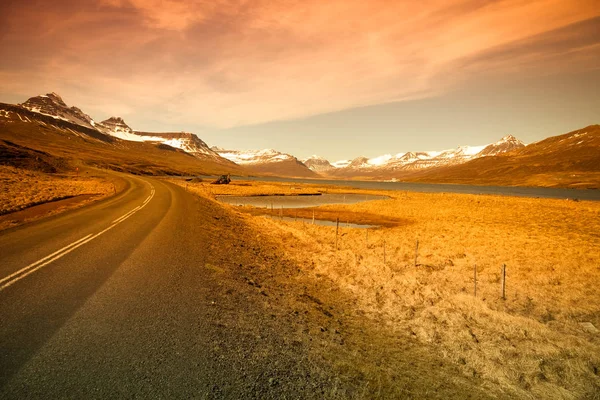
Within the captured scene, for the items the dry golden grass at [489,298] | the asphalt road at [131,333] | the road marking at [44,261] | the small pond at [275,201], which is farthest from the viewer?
the small pond at [275,201]

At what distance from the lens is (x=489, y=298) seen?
1336 cm

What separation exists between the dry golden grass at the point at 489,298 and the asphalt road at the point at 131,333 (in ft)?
16.2

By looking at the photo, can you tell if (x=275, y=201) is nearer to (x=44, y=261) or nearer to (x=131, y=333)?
(x=44, y=261)

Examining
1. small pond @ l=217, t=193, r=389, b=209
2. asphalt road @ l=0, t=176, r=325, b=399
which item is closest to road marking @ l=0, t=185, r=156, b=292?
asphalt road @ l=0, t=176, r=325, b=399

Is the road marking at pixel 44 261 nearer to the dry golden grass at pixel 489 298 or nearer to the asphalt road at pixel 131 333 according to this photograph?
the asphalt road at pixel 131 333

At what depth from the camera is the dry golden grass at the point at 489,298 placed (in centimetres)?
783

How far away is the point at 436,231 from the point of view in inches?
1206

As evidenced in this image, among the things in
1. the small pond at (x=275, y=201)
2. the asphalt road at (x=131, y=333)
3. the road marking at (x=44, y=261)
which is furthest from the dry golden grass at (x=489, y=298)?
the small pond at (x=275, y=201)

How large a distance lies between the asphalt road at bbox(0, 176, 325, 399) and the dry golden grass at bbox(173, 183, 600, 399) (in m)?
4.94

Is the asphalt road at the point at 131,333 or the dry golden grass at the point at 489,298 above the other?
the asphalt road at the point at 131,333

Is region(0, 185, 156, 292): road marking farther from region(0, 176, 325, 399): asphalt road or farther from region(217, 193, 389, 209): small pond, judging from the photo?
region(217, 193, 389, 209): small pond

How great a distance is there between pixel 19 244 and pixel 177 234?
6.95 m

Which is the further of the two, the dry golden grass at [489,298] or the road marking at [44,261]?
the road marking at [44,261]

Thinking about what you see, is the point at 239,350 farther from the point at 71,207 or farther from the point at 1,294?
the point at 71,207
